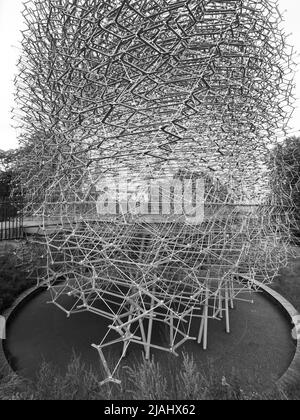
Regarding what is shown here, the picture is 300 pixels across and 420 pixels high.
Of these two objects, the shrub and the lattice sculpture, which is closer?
the lattice sculpture

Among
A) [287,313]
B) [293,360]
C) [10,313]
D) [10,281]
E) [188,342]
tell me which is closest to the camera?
[293,360]

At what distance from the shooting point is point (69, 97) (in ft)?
19.8

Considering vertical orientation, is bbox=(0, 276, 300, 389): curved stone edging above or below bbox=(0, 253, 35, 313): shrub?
below

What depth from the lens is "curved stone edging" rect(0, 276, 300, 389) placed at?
5076mm

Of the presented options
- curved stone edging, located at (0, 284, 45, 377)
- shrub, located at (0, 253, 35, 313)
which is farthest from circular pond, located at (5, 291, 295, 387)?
shrub, located at (0, 253, 35, 313)

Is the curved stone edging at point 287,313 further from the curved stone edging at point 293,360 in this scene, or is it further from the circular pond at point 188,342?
the circular pond at point 188,342

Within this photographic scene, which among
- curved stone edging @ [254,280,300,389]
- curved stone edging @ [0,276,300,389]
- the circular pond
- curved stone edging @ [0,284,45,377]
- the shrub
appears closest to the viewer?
curved stone edging @ [254,280,300,389]

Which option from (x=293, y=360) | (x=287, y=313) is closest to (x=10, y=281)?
(x=293, y=360)

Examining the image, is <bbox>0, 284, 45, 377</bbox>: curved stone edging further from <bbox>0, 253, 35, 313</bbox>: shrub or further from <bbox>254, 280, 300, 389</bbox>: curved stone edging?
<bbox>254, 280, 300, 389</bbox>: curved stone edging

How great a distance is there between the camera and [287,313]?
848cm

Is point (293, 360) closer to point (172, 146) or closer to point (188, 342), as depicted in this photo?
point (188, 342)

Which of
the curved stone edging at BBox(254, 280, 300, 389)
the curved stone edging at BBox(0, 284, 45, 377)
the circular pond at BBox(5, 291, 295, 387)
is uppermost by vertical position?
the curved stone edging at BBox(254, 280, 300, 389)
